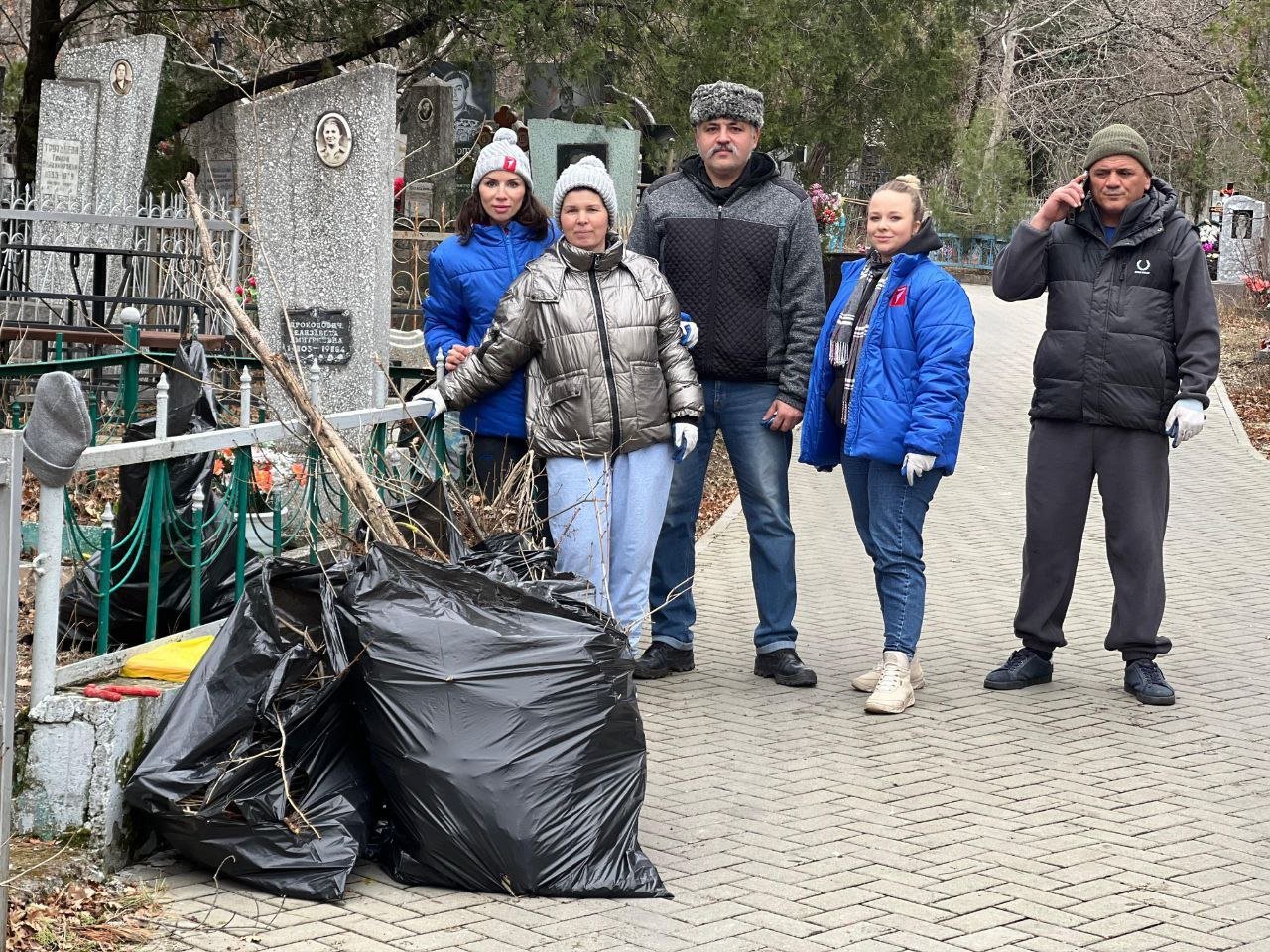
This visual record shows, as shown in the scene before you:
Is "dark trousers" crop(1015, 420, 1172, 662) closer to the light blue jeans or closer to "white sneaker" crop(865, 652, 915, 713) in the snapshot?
"white sneaker" crop(865, 652, 915, 713)

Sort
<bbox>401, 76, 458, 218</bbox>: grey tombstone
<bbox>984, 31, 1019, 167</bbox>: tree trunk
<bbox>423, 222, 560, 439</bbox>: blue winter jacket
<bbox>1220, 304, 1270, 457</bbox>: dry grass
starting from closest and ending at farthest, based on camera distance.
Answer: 1. <bbox>423, 222, 560, 439</bbox>: blue winter jacket
2. <bbox>1220, 304, 1270, 457</bbox>: dry grass
3. <bbox>401, 76, 458, 218</bbox>: grey tombstone
4. <bbox>984, 31, 1019, 167</bbox>: tree trunk

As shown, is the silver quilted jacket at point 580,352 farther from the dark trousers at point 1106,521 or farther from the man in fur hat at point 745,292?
the dark trousers at point 1106,521

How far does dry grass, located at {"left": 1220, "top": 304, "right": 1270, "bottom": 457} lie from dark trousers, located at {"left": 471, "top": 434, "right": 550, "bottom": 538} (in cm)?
925

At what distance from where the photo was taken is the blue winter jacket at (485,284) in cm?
544

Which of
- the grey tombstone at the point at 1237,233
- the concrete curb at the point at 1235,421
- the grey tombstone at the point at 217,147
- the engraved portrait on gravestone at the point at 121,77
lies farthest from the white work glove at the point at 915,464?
the grey tombstone at the point at 1237,233

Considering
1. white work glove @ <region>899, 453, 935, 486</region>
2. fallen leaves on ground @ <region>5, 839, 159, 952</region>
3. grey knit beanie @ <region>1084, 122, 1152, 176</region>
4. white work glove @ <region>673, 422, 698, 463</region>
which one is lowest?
fallen leaves on ground @ <region>5, 839, 159, 952</region>

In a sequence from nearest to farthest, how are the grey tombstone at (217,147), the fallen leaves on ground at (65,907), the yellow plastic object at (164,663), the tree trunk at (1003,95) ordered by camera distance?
the fallen leaves on ground at (65,907)
the yellow plastic object at (164,663)
the grey tombstone at (217,147)
the tree trunk at (1003,95)

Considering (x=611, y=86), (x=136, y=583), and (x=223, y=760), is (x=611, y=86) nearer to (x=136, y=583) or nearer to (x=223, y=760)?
(x=136, y=583)

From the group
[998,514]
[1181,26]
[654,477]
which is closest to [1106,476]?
[654,477]

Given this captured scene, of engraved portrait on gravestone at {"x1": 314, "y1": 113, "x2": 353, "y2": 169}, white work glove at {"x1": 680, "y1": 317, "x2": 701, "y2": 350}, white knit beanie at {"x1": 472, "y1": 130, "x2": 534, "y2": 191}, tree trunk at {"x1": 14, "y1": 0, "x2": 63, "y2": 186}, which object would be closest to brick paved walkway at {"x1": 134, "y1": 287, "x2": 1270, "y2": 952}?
white work glove at {"x1": 680, "y1": 317, "x2": 701, "y2": 350}

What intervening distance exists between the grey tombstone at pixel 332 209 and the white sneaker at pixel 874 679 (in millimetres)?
2787

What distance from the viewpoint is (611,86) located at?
11578mm

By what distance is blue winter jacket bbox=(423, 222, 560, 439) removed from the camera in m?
5.44

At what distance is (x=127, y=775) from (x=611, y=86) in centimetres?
856
